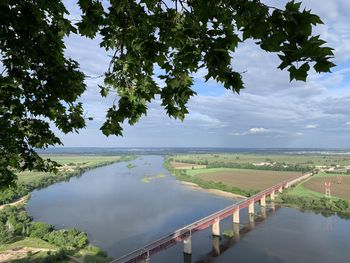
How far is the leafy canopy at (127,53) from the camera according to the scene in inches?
102

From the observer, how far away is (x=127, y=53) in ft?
15.4

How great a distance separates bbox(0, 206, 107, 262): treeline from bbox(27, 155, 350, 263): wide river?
1944mm

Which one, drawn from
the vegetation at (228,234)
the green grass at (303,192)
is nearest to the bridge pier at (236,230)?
the vegetation at (228,234)

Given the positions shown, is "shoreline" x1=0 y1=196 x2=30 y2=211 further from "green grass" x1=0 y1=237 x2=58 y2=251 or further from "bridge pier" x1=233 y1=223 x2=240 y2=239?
"bridge pier" x1=233 y1=223 x2=240 y2=239

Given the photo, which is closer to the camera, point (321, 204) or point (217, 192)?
point (321, 204)

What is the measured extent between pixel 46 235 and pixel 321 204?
44745 mm

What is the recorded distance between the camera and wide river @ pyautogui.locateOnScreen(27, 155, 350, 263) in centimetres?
3509

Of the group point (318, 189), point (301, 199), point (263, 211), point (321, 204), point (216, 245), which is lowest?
point (216, 245)

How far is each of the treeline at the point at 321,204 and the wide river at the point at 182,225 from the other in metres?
4.04

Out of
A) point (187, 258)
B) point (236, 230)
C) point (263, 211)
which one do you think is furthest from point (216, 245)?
point (263, 211)

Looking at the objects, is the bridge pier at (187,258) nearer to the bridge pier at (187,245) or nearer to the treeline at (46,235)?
the bridge pier at (187,245)

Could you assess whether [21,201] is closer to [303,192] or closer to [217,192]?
[217,192]

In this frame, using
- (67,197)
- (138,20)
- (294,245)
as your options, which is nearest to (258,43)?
(138,20)

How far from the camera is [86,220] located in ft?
156
